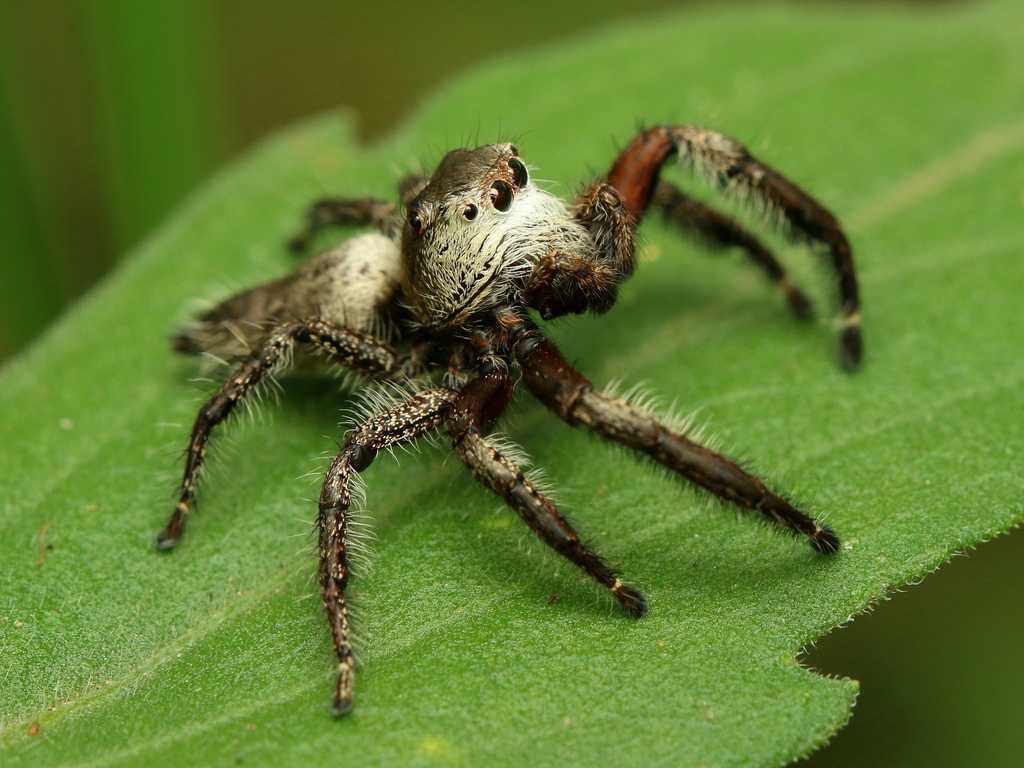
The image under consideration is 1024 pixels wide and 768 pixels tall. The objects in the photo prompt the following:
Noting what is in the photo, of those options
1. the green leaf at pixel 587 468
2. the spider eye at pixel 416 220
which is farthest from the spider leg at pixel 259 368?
the spider eye at pixel 416 220

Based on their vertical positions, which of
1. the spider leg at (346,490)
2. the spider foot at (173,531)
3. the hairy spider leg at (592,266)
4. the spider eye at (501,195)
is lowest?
the spider foot at (173,531)

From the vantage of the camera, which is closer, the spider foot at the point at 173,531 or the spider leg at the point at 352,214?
the spider foot at the point at 173,531

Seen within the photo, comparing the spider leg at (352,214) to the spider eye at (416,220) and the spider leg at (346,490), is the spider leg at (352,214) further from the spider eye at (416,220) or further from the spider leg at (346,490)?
the spider leg at (346,490)

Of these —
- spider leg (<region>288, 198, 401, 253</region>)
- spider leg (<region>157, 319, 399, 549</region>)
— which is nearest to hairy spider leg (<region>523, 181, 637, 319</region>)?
spider leg (<region>157, 319, 399, 549</region>)

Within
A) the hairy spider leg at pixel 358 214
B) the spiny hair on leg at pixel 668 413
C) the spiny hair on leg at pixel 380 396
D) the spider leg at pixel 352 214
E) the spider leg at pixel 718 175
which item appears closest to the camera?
the spiny hair on leg at pixel 668 413

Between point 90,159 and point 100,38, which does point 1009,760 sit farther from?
point 90,159

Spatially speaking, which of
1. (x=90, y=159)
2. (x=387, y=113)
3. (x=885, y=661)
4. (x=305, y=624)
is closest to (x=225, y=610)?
(x=305, y=624)

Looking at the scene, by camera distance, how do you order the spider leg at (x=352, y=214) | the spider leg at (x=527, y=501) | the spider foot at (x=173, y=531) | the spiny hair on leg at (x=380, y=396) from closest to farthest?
the spider leg at (x=527, y=501), the spider foot at (x=173, y=531), the spiny hair on leg at (x=380, y=396), the spider leg at (x=352, y=214)
